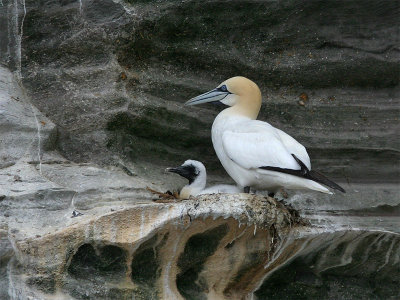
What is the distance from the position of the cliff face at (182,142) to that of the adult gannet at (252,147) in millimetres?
222

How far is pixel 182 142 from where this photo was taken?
6.00 meters

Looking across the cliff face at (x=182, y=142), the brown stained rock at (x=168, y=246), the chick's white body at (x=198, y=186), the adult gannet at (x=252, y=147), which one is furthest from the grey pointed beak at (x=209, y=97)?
the brown stained rock at (x=168, y=246)

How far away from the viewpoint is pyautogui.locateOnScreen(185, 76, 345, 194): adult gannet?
16.9 ft

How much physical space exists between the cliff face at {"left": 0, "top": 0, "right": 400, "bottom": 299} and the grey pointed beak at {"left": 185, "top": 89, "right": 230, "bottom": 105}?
179 millimetres

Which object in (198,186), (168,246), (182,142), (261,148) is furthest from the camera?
(182,142)

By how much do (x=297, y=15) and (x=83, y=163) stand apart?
162cm

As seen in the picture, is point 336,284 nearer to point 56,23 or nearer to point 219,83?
point 219,83

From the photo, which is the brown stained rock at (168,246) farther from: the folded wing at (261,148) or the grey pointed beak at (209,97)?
the grey pointed beak at (209,97)

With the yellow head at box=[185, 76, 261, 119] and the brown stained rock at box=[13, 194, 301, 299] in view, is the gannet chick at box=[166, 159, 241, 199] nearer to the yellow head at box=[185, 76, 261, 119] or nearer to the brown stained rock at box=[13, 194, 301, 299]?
the yellow head at box=[185, 76, 261, 119]

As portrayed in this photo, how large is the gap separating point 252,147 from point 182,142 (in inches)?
31.4

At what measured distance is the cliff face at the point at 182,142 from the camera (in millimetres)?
4766

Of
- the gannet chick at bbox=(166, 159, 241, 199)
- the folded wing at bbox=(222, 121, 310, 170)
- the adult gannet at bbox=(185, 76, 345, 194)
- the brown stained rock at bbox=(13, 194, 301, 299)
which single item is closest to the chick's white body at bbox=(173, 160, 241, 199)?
the gannet chick at bbox=(166, 159, 241, 199)

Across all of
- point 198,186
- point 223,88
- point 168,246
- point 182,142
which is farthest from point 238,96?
point 168,246

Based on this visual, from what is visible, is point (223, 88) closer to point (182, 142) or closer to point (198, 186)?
point (182, 142)
